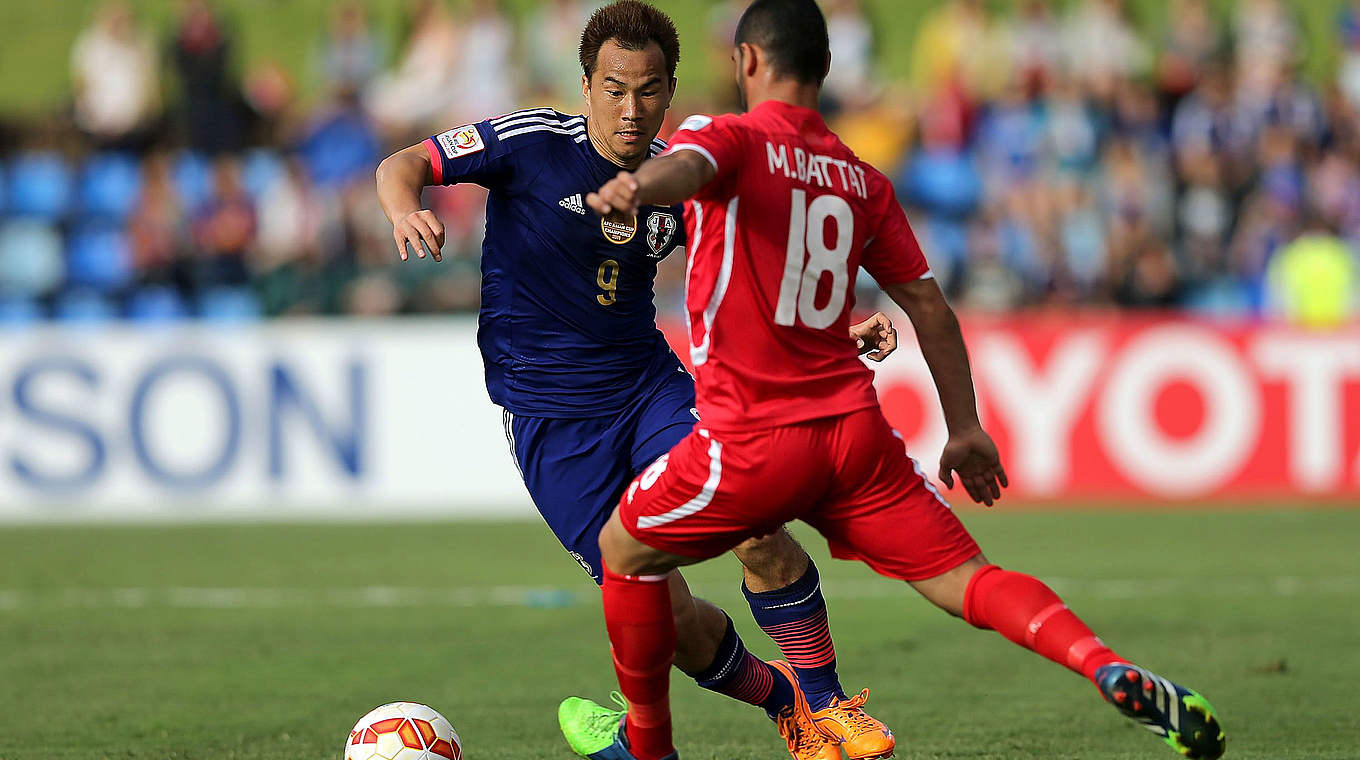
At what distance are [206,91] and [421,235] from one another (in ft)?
43.9

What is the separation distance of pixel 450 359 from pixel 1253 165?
26.0ft

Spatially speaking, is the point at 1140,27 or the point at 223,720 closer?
the point at 223,720

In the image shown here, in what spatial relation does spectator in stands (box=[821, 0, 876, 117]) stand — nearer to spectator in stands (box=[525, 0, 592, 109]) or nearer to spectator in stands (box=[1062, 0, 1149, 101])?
spectator in stands (box=[1062, 0, 1149, 101])

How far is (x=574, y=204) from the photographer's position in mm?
5355

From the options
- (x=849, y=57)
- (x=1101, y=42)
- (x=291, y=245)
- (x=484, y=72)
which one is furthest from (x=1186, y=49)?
(x=291, y=245)

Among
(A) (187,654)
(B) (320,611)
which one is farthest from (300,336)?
(A) (187,654)

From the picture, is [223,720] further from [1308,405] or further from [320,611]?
[1308,405]

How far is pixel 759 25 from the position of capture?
4.37m

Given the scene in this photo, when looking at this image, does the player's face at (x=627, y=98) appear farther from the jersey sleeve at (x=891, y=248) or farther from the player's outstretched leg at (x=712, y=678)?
the player's outstretched leg at (x=712, y=678)

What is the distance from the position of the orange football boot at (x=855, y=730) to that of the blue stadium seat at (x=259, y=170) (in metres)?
12.1

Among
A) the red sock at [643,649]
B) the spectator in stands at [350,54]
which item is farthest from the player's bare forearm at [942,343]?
the spectator in stands at [350,54]

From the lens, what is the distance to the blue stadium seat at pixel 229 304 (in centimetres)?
1528

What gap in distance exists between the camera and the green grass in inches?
230

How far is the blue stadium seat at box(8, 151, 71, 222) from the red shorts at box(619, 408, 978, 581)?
1371 centimetres
